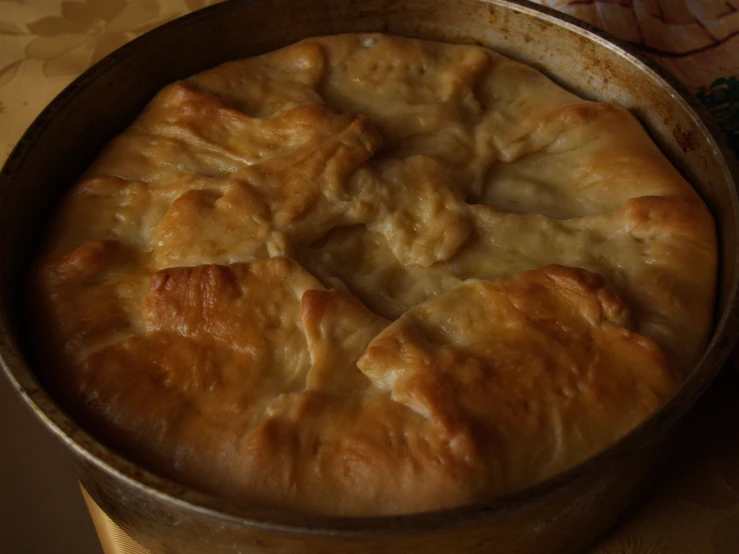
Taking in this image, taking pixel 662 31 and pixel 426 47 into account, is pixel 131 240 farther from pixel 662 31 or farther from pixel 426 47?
pixel 662 31

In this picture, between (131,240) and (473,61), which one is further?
(473,61)

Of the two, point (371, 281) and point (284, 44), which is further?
point (284, 44)

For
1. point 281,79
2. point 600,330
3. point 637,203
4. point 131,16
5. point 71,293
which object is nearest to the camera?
point 600,330

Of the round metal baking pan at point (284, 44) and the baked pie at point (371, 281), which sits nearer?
the round metal baking pan at point (284, 44)

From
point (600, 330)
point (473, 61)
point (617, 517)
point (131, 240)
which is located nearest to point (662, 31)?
point (473, 61)

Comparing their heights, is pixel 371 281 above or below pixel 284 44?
below
